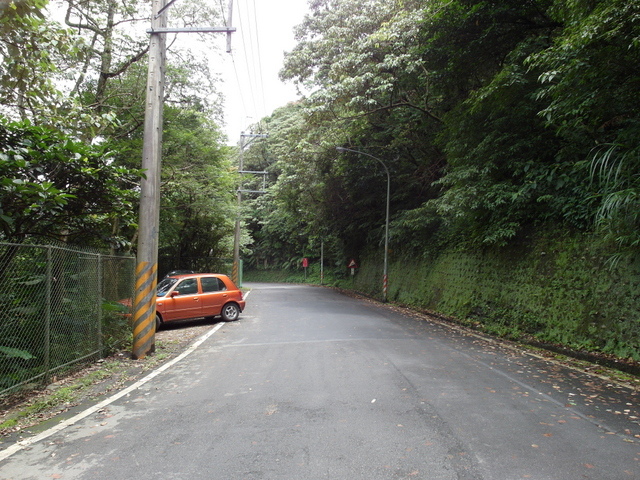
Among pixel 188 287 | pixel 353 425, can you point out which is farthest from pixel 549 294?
pixel 188 287

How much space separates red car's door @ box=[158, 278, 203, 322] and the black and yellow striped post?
3.62 m

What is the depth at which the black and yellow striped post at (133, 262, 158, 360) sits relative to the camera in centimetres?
824

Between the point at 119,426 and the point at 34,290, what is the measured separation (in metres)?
2.79

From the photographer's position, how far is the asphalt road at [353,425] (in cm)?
356

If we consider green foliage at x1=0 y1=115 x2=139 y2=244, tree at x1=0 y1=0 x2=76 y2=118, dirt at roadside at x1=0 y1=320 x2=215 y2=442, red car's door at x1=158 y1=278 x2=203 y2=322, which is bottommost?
dirt at roadside at x1=0 y1=320 x2=215 y2=442

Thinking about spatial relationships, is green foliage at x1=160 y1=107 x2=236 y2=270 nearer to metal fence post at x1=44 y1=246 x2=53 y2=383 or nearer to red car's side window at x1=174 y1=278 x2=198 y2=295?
red car's side window at x1=174 y1=278 x2=198 y2=295

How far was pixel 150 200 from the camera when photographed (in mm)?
8477

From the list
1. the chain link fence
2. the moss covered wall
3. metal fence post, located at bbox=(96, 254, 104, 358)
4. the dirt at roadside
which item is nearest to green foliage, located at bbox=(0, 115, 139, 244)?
the chain link fence

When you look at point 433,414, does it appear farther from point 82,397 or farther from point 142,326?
point 142,326

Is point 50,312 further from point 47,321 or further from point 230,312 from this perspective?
point 230,312

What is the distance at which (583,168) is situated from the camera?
30.7ft

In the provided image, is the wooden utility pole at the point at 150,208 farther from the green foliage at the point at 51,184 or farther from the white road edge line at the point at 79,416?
the white road edge line at the point at 79,416

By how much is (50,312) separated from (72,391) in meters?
1.22

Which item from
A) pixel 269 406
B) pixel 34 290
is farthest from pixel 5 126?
pixel 269 406
